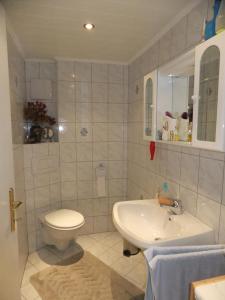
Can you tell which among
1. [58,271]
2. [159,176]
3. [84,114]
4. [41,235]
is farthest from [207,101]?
[41,235]

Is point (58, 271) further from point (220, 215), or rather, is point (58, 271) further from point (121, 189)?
point (220, 215)

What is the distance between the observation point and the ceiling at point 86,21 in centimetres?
138

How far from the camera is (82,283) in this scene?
6.25ft

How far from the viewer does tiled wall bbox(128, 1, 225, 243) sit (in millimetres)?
1243

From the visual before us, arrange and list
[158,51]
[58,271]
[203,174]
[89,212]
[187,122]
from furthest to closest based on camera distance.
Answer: [89,212] → [58,271] → [158,51] → [187,122] → [203,174]

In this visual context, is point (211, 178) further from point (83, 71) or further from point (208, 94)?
point (83, 71)

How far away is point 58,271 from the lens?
207 cm

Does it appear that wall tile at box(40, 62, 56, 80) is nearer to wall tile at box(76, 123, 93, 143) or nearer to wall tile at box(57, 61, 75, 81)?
wall tile at box(57, 61, 75, 81)

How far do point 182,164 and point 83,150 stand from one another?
1.42 m

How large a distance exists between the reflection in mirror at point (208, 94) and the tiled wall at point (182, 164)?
0.68ft

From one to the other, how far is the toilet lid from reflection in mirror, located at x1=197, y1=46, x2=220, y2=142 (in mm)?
1640

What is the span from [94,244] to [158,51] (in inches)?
91.1

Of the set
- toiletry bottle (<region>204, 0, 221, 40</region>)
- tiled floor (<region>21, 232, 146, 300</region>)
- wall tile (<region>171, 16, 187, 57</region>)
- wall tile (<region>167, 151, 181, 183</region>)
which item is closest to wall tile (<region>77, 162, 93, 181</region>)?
tiled floor (<region>21, 232, 146, 300</region>)

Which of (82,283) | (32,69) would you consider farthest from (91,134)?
(82,283)
